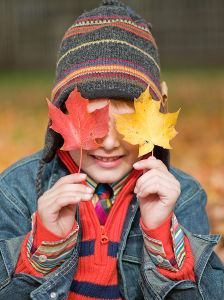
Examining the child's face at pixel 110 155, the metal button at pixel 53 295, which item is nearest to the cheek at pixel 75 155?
the child's face at pixel 110 155

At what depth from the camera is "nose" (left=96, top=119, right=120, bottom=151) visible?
1.60 metres

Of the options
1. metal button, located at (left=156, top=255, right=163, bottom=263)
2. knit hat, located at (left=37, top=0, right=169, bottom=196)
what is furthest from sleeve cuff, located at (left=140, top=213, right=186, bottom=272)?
knit hat, located at (left=37, top=0, right=169, bottom=196)

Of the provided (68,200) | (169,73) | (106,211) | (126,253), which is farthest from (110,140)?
(169,73)

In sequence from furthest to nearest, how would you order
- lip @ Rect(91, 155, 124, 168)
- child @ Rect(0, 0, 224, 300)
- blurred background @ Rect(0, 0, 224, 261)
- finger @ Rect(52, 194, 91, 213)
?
blurred background @ Rect(0, 0, 224, 261), lip @ Rect(91, 155, 124, 168), child @ Rect(0, 0, 224, 300), finger @ Rect(52, 194, 91, 213)

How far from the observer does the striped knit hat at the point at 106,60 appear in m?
1.66

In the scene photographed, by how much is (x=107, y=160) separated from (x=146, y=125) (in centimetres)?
24

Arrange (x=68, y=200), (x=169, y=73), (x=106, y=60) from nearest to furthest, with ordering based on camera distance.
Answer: (x=68, y=200)
(x=106, y=60)
(x=169, y=73)

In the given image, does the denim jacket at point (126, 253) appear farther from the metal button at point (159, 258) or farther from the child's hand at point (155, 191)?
the child's hand at point (155, 191)

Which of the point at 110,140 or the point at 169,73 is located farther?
the point at 169,73

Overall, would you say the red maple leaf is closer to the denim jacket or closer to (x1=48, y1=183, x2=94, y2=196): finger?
(x1=48, y1=183, x2=94, y2=196): finger

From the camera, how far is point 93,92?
1643 mm

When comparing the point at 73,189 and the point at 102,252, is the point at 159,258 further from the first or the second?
the point at 73,189

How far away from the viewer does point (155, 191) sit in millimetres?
1508

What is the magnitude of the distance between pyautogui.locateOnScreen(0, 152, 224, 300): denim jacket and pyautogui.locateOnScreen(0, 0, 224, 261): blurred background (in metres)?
0.55
